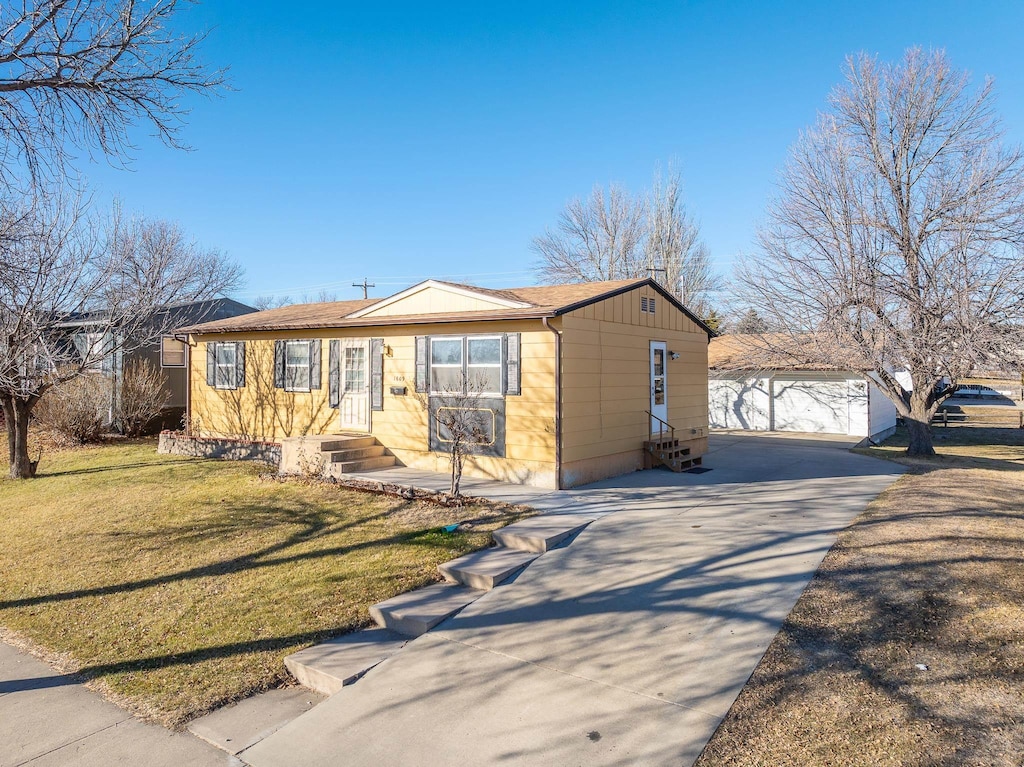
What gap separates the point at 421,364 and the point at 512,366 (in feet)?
6.20

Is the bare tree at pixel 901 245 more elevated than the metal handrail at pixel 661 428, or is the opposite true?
the bare tree at pixel 901 245

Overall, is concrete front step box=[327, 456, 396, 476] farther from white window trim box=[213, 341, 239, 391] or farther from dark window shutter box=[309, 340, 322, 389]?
white window trim box=[213, 341, 239, 391]

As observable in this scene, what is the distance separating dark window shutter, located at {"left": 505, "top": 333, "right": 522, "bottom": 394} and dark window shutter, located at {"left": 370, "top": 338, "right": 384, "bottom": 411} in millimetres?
2732

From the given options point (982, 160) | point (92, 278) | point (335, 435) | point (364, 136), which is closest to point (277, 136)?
point (364, 136)

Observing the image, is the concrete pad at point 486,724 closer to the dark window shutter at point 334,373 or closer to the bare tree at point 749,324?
the dark window shutter at point 334,373

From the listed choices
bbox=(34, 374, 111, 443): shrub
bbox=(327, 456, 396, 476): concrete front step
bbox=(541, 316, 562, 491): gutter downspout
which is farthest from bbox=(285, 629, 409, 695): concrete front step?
bbox=(34, 374, 111, 443): shrub

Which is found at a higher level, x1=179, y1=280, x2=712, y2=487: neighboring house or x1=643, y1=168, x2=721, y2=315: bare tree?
x1=643, y1=168, x2=721, y2=315: bare tree

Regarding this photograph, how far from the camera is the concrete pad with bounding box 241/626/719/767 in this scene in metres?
3.13

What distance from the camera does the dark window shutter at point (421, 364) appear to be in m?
10.3

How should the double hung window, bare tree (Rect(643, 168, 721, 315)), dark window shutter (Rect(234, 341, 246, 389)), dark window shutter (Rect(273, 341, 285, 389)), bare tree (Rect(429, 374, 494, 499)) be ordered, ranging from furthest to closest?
1. bare tree (Rect(643, 168, 721, 315))
2. dark window shutter (Rect(234, 341, 246, 389))
3. dark window shutter (Rect(273, 341, 285, 389))
4. the double hung window
5. bare tree (Rect(429, 374, 494, 499))

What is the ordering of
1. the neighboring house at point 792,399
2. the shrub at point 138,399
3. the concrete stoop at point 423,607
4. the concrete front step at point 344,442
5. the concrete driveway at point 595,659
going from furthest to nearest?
the neighboring house at point 792,399 → the shrub at point 138,399 → the concrete front step at point 344,442 → the concrete stoop at point 423,607 → the concrete driveway at point 595,659

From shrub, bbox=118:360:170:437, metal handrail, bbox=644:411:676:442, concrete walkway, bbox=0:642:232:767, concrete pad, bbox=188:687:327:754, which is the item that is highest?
shrub, bbox=118:360:170:437

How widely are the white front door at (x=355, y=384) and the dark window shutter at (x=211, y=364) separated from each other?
4175mm

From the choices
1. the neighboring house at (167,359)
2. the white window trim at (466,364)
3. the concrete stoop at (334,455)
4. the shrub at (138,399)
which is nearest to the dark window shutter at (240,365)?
the neighboring house at (167,359)
